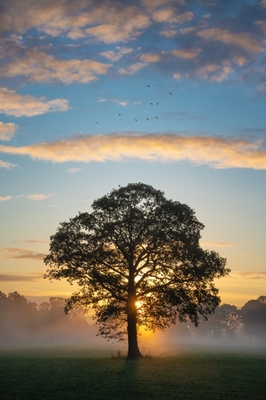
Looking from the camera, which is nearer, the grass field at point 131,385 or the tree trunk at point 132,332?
the grass field at point 131,385

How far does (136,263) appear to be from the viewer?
49.7 metres

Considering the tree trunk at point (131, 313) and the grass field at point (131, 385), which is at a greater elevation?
the tree trunk at point (131, 313)

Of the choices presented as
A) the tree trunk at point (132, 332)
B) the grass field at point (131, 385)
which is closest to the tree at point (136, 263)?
the tree trunk at point (132, 332)

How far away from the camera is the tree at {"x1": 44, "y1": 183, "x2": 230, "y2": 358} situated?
48219 mm

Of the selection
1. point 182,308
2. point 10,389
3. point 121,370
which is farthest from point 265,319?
point 10,389

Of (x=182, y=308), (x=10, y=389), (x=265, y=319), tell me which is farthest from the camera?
(x=265, y=319)

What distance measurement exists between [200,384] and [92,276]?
24.7m

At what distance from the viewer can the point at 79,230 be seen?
1949 inches

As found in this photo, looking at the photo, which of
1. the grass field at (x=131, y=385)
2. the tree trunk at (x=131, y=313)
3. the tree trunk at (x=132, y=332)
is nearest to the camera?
the grass field at (x=131, y=385)

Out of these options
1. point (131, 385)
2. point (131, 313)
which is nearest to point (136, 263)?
point (131, 313)

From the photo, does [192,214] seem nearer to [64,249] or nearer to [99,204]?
[99,204]

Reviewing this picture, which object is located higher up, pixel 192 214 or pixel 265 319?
pixel 192 214

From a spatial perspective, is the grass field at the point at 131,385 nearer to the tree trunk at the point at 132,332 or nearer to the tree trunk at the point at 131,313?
the tree trunk at the point at 132,332

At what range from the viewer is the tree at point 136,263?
4822cm
